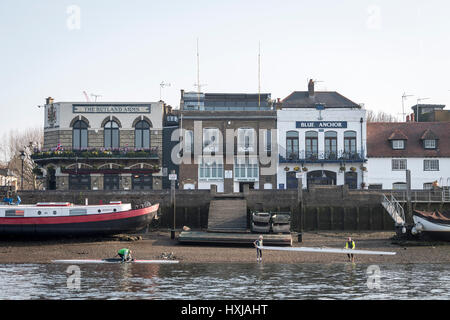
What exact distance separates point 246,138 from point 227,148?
2.08 m

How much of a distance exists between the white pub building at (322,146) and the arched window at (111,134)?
15062 mm

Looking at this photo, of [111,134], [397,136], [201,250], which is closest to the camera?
[201,250]

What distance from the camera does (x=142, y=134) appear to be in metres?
53.4

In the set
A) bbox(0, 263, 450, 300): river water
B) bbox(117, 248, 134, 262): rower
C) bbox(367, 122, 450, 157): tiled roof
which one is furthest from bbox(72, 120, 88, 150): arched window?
bbox(367, 122, 450, 157): tiled roof

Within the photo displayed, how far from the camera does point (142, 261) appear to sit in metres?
31.8

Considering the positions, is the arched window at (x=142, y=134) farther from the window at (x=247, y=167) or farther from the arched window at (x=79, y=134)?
the window at (x=247, y=167)

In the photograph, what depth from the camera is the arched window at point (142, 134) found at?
175ft

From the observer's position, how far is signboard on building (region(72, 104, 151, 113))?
5284 centimetres

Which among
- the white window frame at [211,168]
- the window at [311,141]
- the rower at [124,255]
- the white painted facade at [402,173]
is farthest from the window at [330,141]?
the rower at [124,255]

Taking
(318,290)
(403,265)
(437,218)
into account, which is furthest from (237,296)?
(437,218)

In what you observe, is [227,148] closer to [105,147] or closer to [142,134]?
[142,134]

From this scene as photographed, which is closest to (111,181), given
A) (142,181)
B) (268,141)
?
(142,181)

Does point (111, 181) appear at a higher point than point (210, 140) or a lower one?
lower

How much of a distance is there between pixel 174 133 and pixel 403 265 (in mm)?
27107
